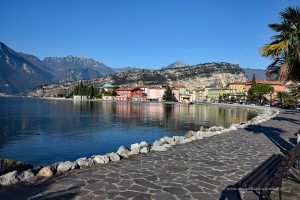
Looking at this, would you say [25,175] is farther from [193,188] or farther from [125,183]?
[193,188]

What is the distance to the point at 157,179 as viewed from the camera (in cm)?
774

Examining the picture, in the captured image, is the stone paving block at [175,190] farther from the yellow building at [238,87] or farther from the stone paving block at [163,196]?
the yellow building at [238,87]

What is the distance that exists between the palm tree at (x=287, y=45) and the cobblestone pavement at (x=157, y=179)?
341cm

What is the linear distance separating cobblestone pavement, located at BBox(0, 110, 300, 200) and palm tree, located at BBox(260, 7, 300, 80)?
134 inches

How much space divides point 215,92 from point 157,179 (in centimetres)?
18556

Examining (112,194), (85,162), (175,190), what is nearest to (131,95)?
(85,162)

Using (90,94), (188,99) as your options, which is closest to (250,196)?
(188,99)

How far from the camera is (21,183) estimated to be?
7.30m

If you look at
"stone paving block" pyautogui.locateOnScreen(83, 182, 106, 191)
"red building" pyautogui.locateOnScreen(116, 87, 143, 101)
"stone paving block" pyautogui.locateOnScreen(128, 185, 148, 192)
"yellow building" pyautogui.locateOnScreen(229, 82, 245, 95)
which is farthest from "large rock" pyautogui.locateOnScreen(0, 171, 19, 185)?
"red building" pyautogui.locateOnScreen(116, 87, 143, 101)

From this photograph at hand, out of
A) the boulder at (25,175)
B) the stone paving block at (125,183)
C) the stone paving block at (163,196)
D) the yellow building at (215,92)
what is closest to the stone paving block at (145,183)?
the stone paving block at (125,183)

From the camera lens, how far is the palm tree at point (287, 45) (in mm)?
9461

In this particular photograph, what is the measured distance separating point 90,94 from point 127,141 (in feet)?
553

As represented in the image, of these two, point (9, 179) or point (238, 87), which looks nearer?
point (9, 179)

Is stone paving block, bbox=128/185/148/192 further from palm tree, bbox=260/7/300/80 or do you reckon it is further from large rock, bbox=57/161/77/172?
palm tree, bbox=260/7/300/80
